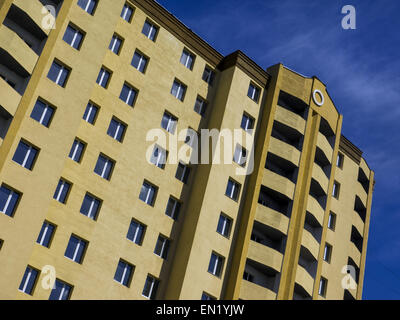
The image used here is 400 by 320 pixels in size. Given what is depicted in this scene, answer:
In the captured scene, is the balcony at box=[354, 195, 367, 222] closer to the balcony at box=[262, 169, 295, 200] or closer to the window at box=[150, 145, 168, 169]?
the balcony at box=[262, 169, 295, 200]

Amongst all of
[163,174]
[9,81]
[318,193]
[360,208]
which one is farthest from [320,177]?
[9,81]

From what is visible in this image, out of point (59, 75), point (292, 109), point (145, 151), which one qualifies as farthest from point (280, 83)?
point (59, 75)

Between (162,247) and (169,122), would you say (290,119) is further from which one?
(162,247)

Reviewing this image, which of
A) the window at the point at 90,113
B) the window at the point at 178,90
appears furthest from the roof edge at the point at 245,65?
the window at the point at 90,113

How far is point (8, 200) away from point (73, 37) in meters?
12.5

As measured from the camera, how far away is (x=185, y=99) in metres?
41.2

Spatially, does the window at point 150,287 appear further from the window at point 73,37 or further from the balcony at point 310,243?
the window at point 73,37

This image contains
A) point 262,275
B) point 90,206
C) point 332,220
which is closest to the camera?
point 90,206

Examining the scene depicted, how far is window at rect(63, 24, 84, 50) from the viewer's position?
35.3m

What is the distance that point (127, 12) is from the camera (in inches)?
1580

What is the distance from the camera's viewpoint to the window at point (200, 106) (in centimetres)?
4253

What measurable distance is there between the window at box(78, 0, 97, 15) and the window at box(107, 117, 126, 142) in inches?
312

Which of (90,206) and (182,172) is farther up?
(182,172)
